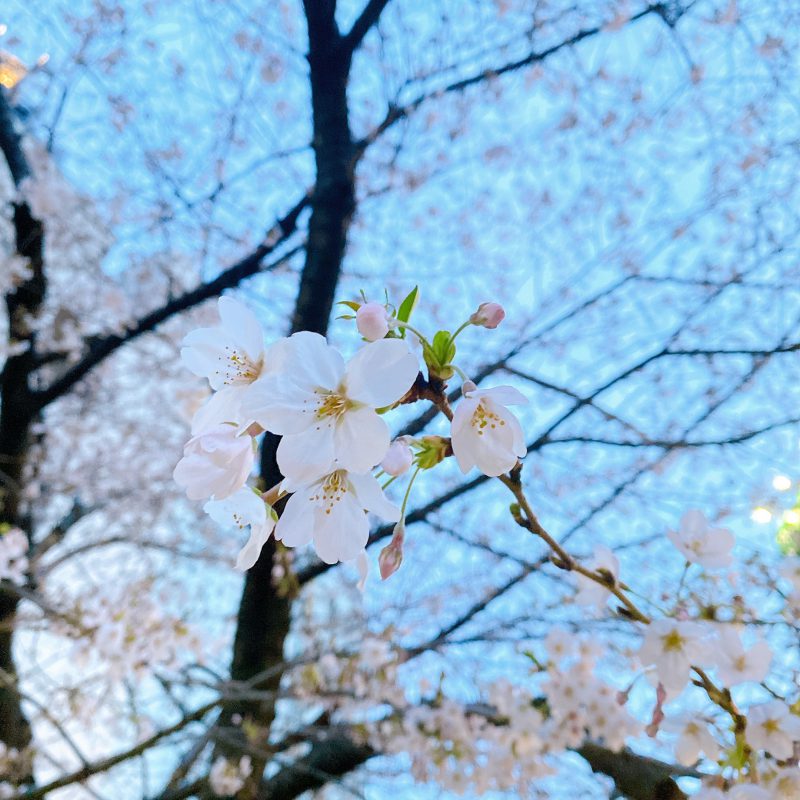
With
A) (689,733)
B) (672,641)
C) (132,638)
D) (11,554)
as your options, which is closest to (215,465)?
(672,641)

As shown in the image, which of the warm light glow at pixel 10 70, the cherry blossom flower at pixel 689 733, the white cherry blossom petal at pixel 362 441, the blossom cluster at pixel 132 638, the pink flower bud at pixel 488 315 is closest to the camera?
the white cherry blossom petal at pixel 362 441

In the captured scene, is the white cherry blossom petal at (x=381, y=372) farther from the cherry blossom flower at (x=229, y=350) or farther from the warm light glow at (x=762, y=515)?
the warm light glow at (x=762, y=515)

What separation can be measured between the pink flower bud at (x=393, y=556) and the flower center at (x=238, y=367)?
226 mm

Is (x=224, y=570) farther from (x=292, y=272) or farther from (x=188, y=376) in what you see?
(x=292, y=272)

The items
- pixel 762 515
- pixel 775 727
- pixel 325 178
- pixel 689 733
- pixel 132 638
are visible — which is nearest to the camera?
pixel 775 727

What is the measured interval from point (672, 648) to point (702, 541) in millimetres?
→ 247

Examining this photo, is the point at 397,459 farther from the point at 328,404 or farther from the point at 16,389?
the point at 16,389

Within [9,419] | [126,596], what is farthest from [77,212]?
[126,596]

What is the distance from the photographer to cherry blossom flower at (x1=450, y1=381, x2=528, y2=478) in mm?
518

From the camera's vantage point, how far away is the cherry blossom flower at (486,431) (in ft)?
1.70

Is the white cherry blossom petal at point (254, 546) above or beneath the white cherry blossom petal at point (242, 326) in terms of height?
beneath

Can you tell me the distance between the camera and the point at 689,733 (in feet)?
3.08

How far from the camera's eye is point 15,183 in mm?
3607

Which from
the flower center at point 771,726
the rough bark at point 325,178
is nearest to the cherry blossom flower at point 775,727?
the flower center at point 771,726
